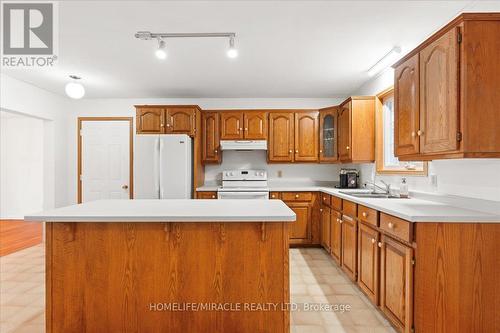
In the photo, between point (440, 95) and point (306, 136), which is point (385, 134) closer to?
point (306, 136)

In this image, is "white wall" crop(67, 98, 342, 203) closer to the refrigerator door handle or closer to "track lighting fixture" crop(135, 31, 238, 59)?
the refrigerator door handle

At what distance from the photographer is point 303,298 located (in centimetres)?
241

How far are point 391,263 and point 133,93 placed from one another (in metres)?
4.25

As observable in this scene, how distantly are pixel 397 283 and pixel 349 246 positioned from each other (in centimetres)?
94

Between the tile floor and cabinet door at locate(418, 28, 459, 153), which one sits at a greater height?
cabinet door at locate(418, 28, 459, 153)

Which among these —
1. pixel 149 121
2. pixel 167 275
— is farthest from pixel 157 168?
pixel 167 275

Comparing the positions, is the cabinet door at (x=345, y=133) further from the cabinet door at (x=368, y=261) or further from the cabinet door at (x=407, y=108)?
the cabinet door at (x=368, y=261)

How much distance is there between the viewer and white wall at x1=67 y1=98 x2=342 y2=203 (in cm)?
454

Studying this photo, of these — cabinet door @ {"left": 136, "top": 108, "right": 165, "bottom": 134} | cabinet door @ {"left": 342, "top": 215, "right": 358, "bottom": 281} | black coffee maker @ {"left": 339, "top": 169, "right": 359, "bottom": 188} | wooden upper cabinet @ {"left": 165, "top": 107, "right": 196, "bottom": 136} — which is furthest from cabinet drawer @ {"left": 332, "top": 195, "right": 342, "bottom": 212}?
cabinet door @ {"left": 136, "top": 108, "right": 165, "bottom": 134}

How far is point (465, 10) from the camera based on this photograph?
2014mm

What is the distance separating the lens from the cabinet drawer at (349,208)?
2.62 meters

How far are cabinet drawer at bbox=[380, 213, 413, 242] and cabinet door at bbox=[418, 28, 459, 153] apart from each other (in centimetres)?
55

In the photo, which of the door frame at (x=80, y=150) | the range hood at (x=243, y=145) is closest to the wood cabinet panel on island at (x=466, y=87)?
the range hood at (x=243, y=145)

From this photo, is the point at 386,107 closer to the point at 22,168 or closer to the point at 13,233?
the point at 13,233
